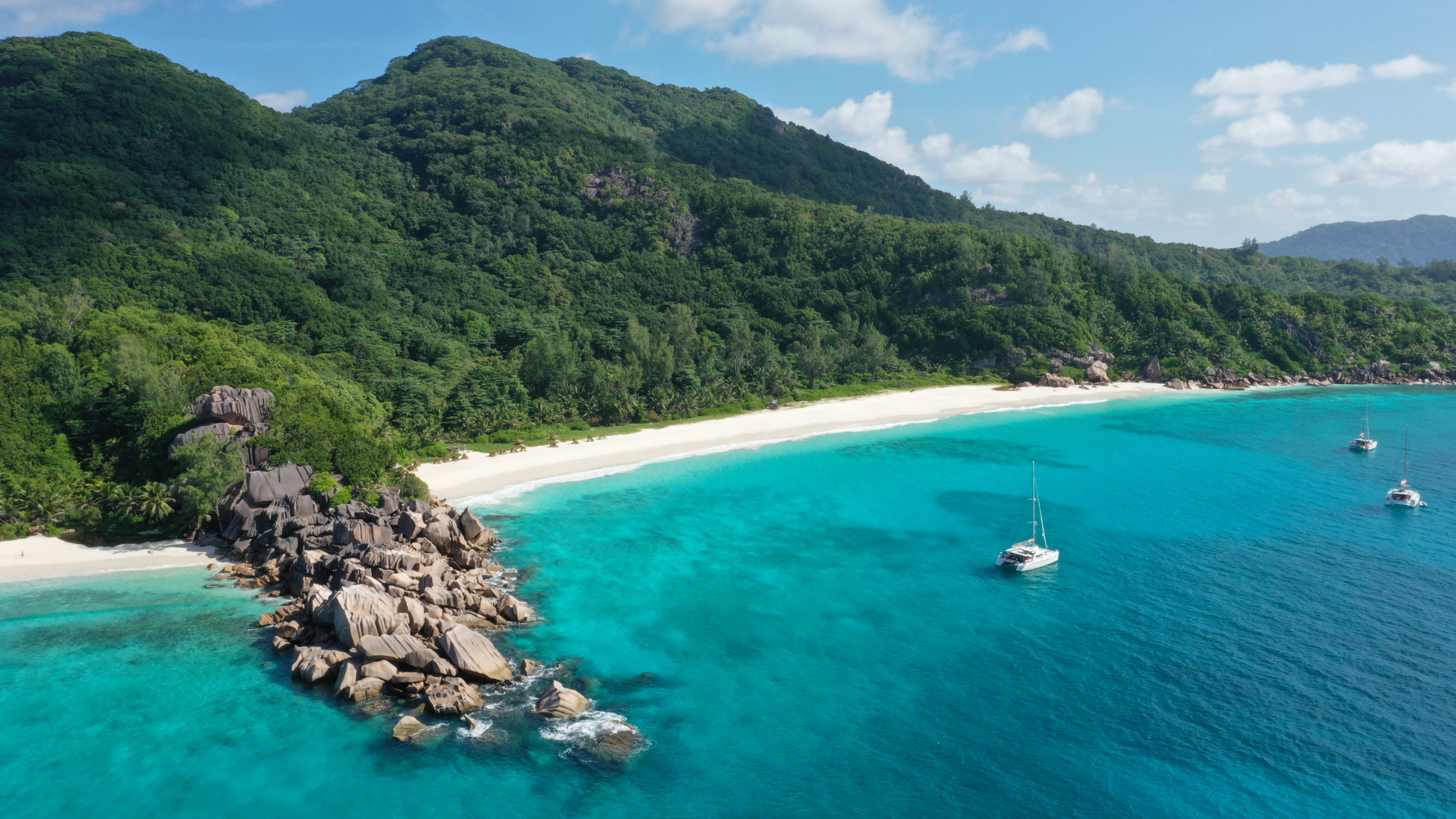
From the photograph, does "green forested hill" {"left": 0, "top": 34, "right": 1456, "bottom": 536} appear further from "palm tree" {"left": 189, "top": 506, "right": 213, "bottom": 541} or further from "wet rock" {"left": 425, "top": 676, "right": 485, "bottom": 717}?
"wet rock" {"left": 425, "top": 676, "right": 485, "bottom": 717}

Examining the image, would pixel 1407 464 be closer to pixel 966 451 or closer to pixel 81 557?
pixel 966 451

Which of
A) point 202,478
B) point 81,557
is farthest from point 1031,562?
point 81,557

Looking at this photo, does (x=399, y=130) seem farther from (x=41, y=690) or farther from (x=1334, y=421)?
(x=1334, y=421)

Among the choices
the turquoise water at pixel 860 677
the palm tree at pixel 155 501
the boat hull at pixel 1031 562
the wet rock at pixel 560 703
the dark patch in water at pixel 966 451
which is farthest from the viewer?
the dark patch in water at pixel 966 451

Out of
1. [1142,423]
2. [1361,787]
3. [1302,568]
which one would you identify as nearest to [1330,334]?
[1142,423]

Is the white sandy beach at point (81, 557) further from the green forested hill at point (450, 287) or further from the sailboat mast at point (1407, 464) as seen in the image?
the sailboat mast at point (1407, 464)

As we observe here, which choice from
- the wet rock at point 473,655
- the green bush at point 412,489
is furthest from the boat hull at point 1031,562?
the green bush at point 412,489
